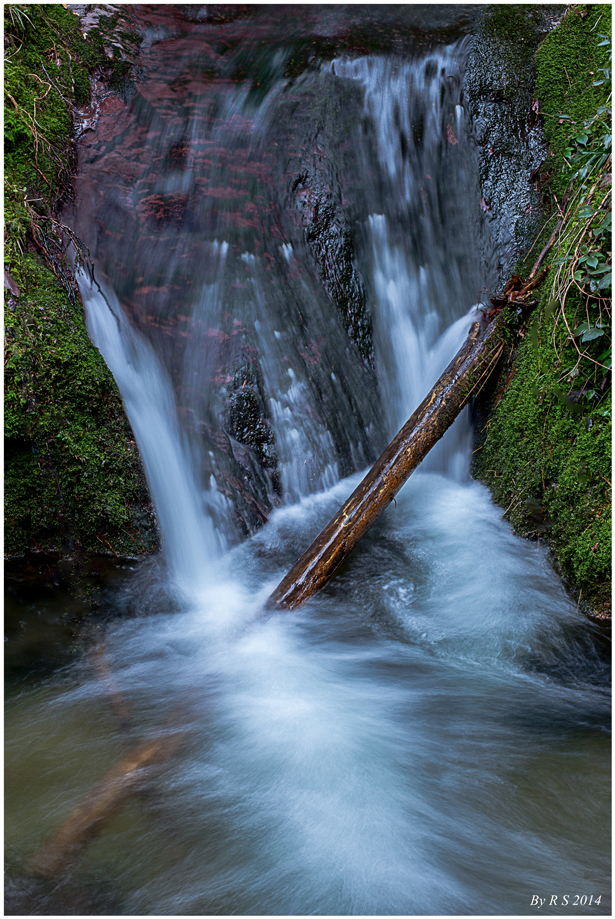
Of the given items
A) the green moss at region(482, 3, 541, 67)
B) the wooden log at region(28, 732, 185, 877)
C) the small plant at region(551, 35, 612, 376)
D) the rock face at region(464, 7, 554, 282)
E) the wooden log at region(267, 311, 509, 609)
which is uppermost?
the green moss at region(482, 3, 541, 67)

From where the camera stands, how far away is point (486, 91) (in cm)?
545

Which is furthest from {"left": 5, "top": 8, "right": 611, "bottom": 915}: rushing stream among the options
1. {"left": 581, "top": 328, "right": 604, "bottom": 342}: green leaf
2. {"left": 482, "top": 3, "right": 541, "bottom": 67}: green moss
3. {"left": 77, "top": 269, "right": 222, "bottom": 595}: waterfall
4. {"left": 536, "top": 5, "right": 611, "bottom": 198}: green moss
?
{"left": 581, "top": 328, "right": 604, "bottom": 342}: green leaf

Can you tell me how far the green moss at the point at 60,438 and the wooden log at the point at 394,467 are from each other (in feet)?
3.71

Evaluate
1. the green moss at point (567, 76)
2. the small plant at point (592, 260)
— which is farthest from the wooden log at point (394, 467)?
the green moss at point (567, 76)

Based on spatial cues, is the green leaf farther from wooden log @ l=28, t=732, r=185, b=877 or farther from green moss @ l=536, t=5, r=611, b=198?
wooden log @ l=28, t=732, r=185, b=877

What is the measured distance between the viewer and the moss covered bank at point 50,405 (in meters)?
3.40

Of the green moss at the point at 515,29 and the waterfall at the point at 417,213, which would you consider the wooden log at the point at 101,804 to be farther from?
the green moss at the point at 515,29

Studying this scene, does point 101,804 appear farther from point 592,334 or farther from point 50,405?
point 592,334

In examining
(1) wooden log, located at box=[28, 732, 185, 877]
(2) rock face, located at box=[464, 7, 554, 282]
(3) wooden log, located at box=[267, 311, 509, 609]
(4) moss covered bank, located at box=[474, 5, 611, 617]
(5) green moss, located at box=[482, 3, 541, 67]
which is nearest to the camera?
(1) wooden log, located at box=[28, 732, 185, 877]

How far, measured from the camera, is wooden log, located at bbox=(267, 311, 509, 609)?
356 cm

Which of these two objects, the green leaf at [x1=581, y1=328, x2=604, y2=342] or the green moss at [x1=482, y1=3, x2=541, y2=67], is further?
the green moss at [x1=482, y1=3, x2=541, y2=67]

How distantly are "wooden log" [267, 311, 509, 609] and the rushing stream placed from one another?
190 millimetres

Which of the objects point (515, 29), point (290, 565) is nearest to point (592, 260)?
point (290, 565)

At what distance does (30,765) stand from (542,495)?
3287 millimetres
